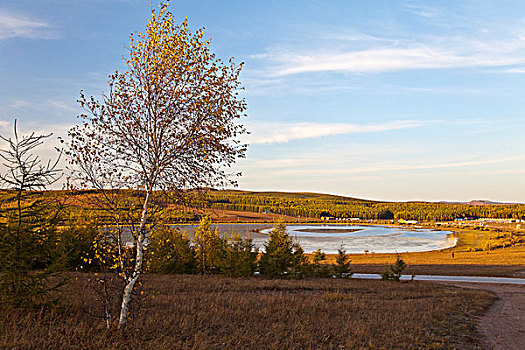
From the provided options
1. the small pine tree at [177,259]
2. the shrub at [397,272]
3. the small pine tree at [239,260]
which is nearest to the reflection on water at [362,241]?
the small pine tree at [177,259]

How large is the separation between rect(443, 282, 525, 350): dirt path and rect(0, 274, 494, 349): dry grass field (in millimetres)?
528

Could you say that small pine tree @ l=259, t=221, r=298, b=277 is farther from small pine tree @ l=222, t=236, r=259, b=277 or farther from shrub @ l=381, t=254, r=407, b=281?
shrub @ l=381, t=254, r=407, b=281

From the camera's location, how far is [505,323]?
52.7 ft

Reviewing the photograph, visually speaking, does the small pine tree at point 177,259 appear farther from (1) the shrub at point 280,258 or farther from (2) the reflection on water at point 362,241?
(2) the reflection on water at point 362,241

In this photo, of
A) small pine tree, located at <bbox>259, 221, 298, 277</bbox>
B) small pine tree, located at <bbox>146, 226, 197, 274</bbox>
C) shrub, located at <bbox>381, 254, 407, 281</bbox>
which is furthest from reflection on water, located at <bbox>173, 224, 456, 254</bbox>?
shrub, located at <bbox>381, 254, 407, 281</bbox>

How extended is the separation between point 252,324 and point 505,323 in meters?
11.5

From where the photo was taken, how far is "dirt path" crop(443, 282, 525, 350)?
1288cm

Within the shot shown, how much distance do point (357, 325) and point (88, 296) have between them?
1080cm

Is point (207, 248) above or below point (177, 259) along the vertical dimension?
above

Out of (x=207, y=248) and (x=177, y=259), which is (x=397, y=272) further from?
(x=177, y=259)

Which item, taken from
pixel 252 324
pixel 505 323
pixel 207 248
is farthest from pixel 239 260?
pixel 505 323

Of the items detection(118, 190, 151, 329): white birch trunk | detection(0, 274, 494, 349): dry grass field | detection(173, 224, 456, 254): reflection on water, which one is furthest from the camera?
detection(173, 224, 456, 254): reflection on water

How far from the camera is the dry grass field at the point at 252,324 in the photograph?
9.29 m

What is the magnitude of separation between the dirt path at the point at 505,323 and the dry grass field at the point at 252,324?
1.73ft
